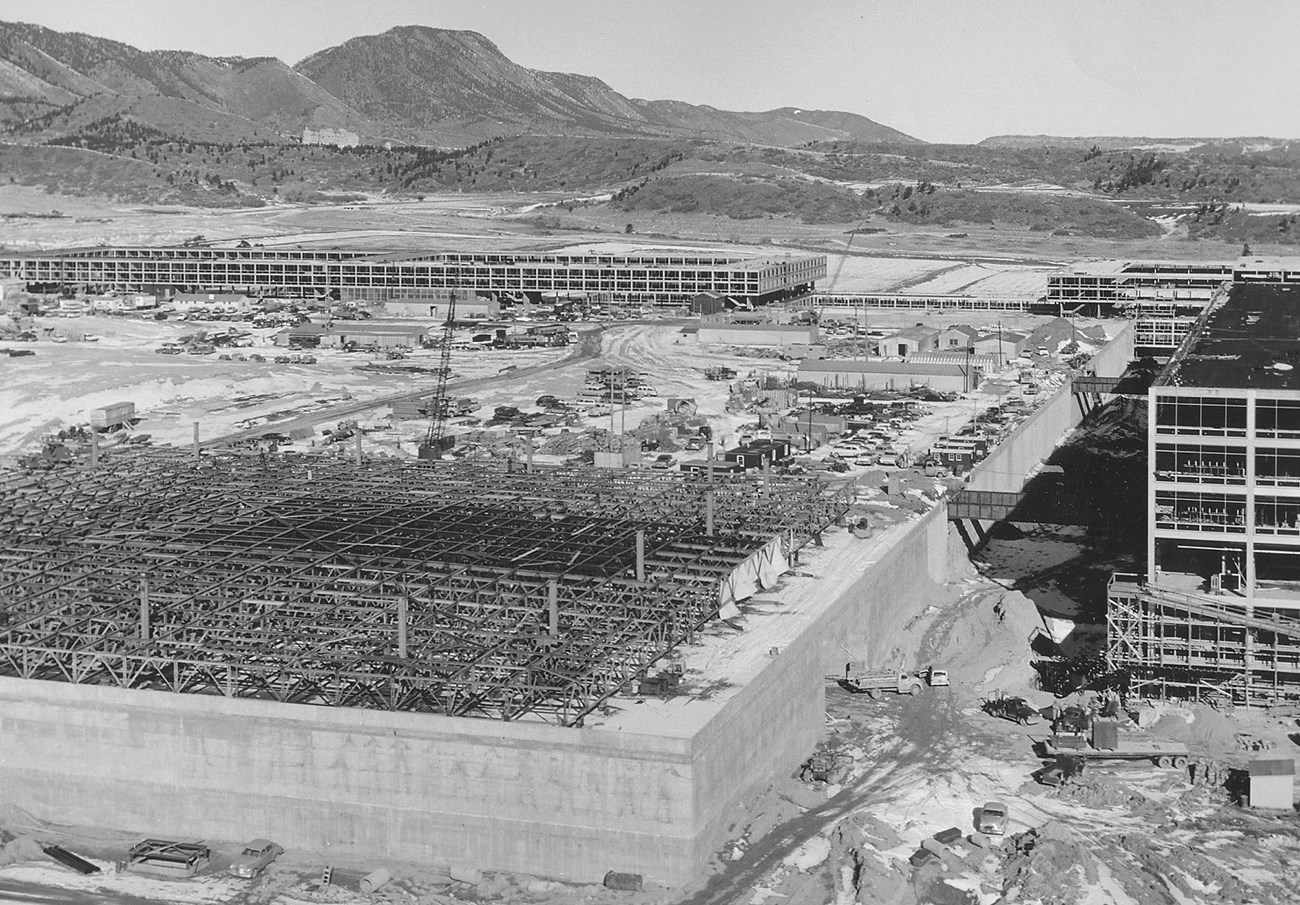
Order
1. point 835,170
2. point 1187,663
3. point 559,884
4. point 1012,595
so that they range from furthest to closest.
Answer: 1. point 835,170
2. point 1012,595
3. point 1187,663
4. point 559,884

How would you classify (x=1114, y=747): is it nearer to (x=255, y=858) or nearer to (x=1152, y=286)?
(x=255, y=858)

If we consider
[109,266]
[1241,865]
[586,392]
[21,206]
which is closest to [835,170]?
[21,206]

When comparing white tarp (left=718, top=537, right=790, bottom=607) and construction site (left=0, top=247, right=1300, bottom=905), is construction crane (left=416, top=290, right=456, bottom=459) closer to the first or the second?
construction site (left=0, top=247, right=1300, bottom=905)

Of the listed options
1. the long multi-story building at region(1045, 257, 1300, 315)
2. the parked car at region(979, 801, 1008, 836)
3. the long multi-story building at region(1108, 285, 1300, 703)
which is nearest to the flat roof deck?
the long multi-story building at region(1108, 285, 1300, 703)

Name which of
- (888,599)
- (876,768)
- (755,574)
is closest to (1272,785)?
(876,768)

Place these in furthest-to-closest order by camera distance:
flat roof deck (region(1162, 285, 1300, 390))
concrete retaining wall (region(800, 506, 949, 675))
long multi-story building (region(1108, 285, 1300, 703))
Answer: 1. flat roof deck (region(1162, 285, 1300, 390))
2. concrete retaining wall (region(800, 506, 949, 675))
3. long multi-story building (region(1108, 285, 1300, 703))

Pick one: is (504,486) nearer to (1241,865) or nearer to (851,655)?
(851,655)
